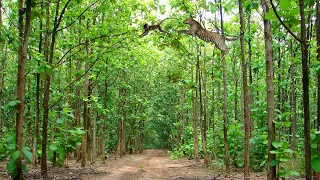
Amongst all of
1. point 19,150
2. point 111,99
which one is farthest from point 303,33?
point 111,99

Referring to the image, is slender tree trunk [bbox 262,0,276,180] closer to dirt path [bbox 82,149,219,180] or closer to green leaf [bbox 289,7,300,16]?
green leaf [bbox 289,7,300,16]

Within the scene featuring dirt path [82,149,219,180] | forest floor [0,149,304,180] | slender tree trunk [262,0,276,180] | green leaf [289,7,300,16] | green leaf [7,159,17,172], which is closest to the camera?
green leaf [289,7,300,16]

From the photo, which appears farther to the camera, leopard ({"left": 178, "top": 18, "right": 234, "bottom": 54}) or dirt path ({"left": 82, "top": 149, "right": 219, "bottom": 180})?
dirt path ({"left": 82, "top": 149, "right": 219, "bottom": 180})

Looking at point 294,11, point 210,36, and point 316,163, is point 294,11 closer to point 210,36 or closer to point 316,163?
point 316,163

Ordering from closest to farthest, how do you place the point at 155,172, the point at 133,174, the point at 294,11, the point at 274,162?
the point at 294,11, the point at 274,162, the point at 133,174, the point at 155,172

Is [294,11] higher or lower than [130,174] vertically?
higher

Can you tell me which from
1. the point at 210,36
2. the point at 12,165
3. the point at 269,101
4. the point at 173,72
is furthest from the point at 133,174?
the point at 269,101

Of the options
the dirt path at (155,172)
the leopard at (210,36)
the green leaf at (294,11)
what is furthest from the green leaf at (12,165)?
the leopard at (210,36)

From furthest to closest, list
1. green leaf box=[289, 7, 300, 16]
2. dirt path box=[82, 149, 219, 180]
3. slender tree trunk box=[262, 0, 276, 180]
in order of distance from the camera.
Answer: dirt path box=[82, 149, 219, 180]
slender tree trunk box=[262, 0, 276, 180]
green leaf box=[289, 7, 300, 16]

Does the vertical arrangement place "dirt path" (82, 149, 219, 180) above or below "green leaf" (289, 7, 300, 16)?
below

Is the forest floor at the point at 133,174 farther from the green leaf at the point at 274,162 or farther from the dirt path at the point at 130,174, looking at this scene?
the green leaf at the point at 274,162

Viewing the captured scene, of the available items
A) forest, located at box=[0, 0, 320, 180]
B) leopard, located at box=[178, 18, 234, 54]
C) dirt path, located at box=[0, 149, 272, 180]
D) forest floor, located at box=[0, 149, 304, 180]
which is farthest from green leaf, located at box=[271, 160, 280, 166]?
dirt path, located at box=[0, 149, 272, 180]

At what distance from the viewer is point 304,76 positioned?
2.90 meters

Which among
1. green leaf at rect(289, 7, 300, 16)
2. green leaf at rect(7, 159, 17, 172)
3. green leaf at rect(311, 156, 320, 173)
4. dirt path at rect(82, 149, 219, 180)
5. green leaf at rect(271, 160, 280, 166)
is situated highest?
green leaf at rect(289, 7, 300, 16)
